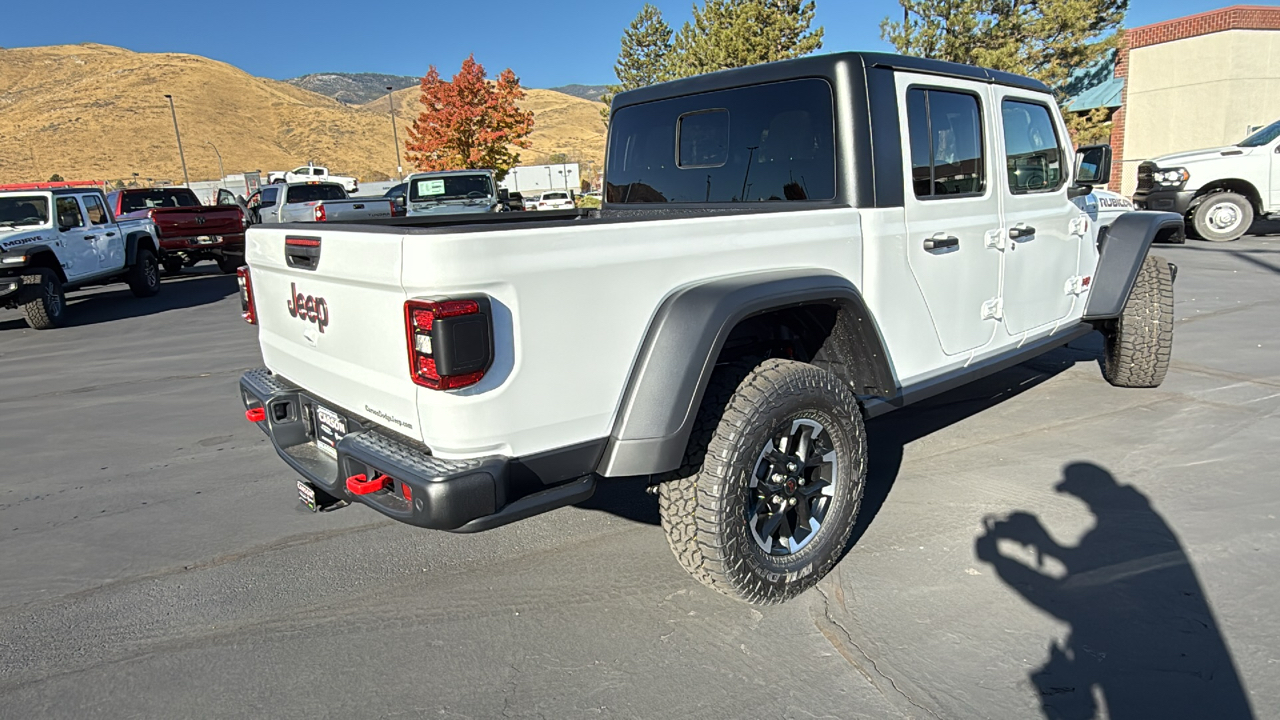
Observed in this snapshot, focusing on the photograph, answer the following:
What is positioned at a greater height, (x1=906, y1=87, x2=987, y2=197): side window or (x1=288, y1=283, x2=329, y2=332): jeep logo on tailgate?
(x1=906, y1=87, x2=987, y2=197): side window

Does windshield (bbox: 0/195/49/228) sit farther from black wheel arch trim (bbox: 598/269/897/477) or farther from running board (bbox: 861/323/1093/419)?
running board (bbox: 861/323/1093/419)

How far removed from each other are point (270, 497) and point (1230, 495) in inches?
190

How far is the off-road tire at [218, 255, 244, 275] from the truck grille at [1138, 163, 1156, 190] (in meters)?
17.7

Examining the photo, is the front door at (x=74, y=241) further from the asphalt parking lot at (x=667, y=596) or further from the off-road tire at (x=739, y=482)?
the off-road tire at (x=739, y=482)

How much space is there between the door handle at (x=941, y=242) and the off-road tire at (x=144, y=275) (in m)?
13.5

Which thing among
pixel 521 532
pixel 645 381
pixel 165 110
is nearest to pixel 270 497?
pixel 521 532

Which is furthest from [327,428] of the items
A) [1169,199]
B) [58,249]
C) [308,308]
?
[1169,199]

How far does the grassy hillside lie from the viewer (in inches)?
2773

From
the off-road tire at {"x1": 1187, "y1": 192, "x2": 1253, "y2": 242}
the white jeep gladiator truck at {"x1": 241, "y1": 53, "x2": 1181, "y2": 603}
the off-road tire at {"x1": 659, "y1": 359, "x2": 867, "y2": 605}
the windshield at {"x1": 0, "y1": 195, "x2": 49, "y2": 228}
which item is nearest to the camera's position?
the white jeep gladiator truck at {"x1": 241, "y1": 53, "x2": 1181, "y2": 603}

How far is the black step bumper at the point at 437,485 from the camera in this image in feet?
7.50

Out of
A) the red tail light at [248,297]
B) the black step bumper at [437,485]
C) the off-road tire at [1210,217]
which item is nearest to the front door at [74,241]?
the red tail light at [248,297]

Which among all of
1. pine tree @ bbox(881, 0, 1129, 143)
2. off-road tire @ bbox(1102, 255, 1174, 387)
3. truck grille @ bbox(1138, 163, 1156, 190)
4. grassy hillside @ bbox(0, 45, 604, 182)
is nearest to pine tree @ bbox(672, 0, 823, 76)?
pine tree @ bbox(881, 0, 1129, 143)

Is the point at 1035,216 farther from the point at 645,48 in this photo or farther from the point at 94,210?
the point at 645,48

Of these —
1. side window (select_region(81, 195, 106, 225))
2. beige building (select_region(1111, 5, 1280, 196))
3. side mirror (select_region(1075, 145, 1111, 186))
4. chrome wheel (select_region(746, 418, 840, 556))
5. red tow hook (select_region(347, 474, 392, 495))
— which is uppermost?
beige building (select_region(1111, 5, 1280, 196))
